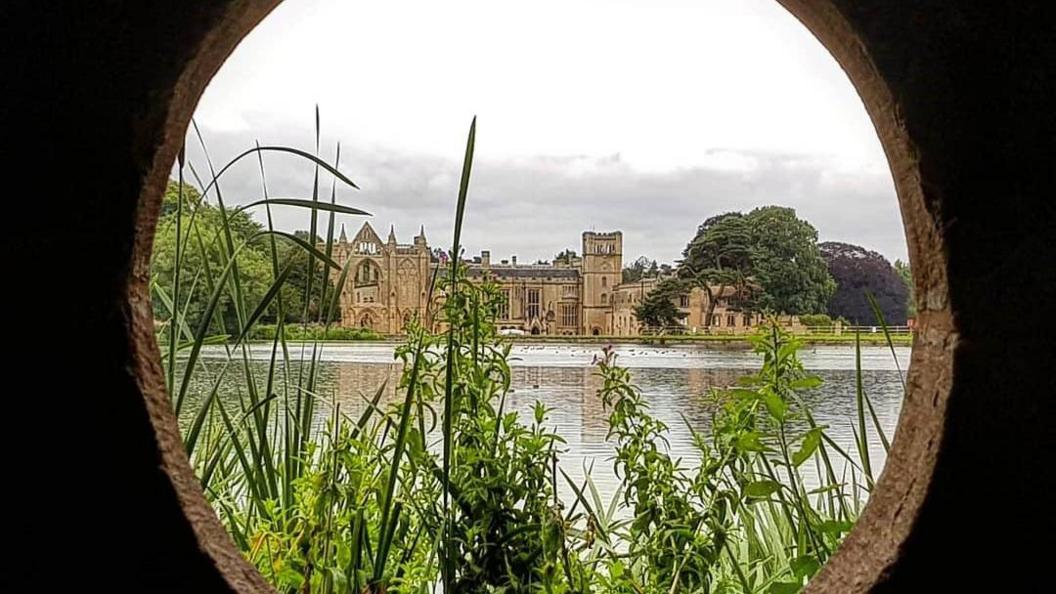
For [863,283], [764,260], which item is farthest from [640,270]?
[863,283]

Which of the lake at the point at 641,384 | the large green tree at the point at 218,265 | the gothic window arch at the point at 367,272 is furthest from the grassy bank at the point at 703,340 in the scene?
the large green tree at the point at 218,265

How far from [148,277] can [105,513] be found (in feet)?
0.56

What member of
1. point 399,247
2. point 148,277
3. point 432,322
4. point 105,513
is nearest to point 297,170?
point 399,247

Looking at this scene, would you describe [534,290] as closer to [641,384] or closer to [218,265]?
[641,384]

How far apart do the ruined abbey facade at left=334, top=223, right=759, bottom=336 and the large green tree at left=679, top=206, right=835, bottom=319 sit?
0.03m

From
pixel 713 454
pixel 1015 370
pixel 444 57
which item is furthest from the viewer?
pixel 444 57

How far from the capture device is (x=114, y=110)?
0.62 metres

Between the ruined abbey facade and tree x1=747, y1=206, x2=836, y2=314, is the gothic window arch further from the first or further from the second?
tree x1=747, y1=206, x2=836, y2=314

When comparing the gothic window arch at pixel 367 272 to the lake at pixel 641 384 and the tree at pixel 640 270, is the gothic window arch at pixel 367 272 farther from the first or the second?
the tree at pixel 640 270

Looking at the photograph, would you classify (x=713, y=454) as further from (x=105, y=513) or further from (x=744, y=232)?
(x=105, y=513)

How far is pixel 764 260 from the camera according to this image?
1.09 meters

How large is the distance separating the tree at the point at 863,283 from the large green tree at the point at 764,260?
0.01 metres

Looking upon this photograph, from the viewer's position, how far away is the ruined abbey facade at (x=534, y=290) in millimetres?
1100

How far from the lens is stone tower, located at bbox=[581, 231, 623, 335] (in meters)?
1.09
